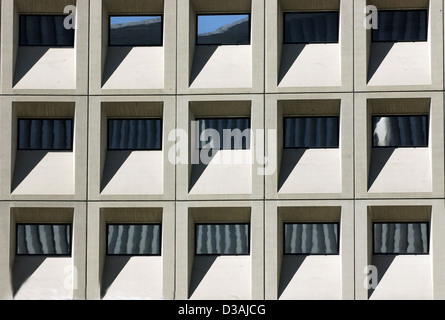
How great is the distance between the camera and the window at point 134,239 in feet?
111

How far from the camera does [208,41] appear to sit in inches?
1355

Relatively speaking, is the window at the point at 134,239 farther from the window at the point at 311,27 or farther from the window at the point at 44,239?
the window at the point at 311,27

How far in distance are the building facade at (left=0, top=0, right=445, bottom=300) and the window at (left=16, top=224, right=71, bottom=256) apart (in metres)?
0.05

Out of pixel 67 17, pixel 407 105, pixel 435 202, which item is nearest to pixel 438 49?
pixel 407 105

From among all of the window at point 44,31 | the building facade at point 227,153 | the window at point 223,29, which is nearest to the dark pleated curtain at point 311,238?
the building facade at point 227,153

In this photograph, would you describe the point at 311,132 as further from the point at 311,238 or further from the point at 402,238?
the point at 402,238

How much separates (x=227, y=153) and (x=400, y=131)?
17.7 ft

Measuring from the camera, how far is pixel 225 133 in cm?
3397

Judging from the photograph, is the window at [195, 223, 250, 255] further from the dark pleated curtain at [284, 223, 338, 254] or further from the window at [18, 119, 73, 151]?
the window at [18, 119, 73, 151]

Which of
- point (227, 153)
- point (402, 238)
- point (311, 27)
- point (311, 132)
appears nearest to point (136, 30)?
point (227, 153)

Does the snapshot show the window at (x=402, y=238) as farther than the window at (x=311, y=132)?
No

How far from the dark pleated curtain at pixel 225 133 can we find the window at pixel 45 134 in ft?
13.6
